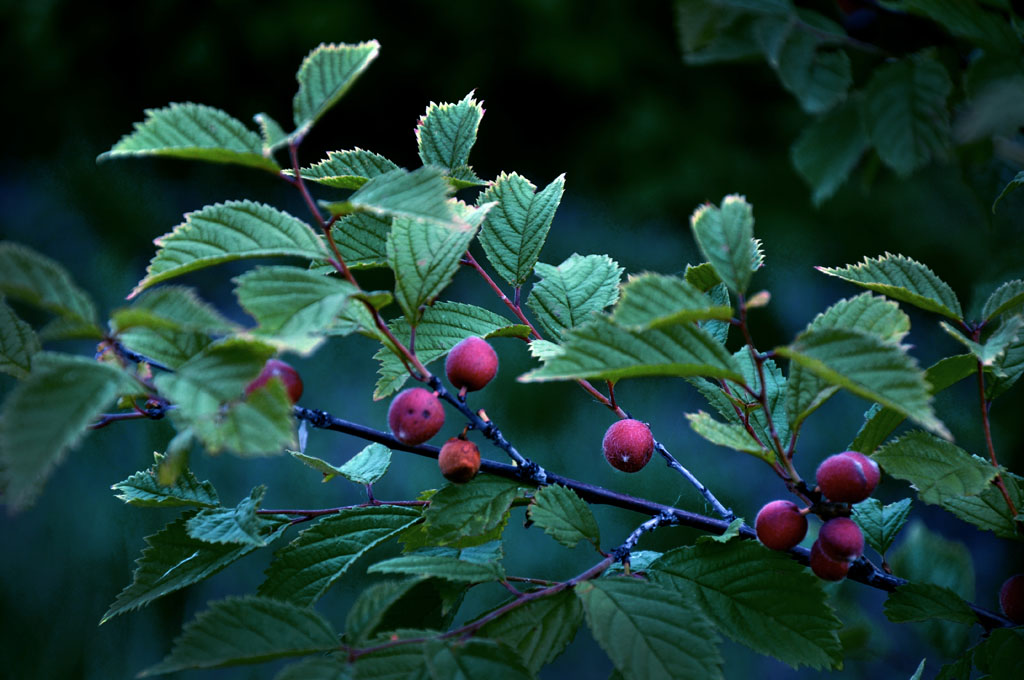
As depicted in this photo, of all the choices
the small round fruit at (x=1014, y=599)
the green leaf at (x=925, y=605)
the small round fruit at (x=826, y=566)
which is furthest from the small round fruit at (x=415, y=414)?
the small round fruit at (x=1014, y=599)

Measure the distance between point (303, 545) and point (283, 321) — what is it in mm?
302

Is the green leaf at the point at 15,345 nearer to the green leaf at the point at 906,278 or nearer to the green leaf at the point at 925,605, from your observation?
the green leaf at the point at 906,278

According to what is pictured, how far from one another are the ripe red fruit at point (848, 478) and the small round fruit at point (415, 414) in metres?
0.31

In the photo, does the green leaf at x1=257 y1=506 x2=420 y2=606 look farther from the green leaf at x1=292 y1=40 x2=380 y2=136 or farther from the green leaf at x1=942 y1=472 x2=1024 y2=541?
the green leaf at x1=942 y1=472 x2=1024 y2=541

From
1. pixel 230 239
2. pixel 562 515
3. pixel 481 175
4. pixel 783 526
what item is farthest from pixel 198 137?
pixel 481 175

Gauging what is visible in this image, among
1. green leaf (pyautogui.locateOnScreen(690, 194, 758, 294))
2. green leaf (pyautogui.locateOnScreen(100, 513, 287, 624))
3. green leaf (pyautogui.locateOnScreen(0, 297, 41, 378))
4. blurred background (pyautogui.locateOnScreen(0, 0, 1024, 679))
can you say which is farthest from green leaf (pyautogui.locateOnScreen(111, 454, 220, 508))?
blurred background (pyautogui.locateOnScreen(0, 0, 1024, 679))

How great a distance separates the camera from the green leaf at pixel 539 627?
0.62m

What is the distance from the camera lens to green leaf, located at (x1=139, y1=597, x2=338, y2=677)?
0.54 m

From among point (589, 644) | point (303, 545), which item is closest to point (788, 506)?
point (303, 545)

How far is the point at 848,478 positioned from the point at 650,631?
0.64 feet

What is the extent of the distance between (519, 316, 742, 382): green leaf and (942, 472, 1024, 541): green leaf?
12.3 inches

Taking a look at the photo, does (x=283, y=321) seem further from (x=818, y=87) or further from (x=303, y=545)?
(x=818, y=87)

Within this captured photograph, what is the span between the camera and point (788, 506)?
2.17 feet

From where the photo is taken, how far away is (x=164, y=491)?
2.43ft
